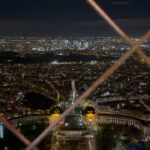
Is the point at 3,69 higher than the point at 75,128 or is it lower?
higher

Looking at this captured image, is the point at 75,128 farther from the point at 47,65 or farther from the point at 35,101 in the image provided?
the point at 47,65

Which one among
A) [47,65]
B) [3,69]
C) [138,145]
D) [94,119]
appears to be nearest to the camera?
[138,145]

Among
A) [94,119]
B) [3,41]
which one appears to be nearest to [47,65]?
[3,41]

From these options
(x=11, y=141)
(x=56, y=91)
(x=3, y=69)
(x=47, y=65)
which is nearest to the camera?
(x=11, y=141)

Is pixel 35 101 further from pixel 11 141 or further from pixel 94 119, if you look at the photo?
pixel 11 141

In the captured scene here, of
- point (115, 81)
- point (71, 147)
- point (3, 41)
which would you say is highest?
point (3, 41)

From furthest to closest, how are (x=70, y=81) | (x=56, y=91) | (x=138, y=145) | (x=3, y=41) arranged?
(x=70, y=81) < (x=56, y=91) < (x=3, y=41) < (x=138, y=145)

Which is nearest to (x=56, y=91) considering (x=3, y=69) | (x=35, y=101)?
(x=35, y=101)

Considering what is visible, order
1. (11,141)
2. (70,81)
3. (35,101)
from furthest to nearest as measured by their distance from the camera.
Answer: (70,81), (35,101), (11,141)

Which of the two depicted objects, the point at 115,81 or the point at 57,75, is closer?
the point at 115,81
